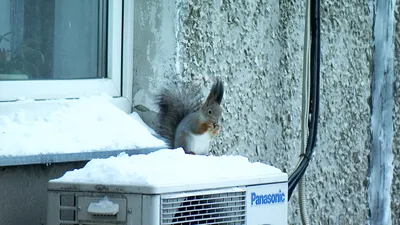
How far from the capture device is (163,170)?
2309 mm

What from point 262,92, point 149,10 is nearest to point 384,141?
point 262,92

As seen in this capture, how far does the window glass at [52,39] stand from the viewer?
9.69 feet

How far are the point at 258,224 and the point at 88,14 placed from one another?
111 centimetres

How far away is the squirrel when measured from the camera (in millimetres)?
3168

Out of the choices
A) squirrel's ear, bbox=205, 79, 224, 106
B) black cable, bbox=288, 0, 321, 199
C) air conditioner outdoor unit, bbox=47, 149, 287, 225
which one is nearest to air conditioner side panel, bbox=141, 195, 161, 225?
air conditioner outdoor unit, bbox=47, 149, 287, 225

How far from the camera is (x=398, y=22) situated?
4.46 meters

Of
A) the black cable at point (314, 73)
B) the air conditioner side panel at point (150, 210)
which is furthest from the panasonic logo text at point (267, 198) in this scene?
the black cable at point (314, 73)

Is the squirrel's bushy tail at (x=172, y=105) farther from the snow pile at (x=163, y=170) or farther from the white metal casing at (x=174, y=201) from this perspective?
the white metal casing at (x=174, y=201)

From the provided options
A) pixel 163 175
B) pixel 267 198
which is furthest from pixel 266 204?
pixel 163 175

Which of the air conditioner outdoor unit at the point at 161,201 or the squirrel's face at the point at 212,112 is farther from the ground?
the squirrel's face at the point at 212,112

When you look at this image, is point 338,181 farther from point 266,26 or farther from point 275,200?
point 275,200

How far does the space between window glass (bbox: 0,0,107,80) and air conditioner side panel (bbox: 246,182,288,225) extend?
958 mm

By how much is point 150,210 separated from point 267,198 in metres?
0.39

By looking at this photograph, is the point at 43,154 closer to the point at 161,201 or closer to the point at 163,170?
the point at 163,170
